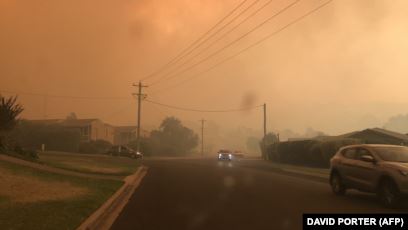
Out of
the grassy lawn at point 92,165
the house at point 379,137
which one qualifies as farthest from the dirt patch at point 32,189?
the house at point 379,137

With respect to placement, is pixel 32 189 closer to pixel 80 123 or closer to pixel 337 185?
pixel 337 185

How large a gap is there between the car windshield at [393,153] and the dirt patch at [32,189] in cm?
947

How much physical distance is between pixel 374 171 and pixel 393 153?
100 cm

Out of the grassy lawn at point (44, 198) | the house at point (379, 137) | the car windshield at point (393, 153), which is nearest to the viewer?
the grassy lawn at point (44, 198)

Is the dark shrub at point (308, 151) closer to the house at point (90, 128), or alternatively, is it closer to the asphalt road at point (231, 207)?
the asphalt road at point (231, 207)

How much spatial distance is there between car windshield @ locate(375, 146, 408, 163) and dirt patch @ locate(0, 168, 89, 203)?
9.47 metres

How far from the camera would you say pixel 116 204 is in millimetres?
16219

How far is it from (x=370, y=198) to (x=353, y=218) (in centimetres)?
620

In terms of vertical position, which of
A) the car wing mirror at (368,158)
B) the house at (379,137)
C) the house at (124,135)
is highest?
the house at (124,135)

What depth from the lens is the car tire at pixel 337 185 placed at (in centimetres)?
1805

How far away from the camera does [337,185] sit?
1831 cm

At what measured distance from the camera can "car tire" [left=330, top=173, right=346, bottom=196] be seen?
711 inches

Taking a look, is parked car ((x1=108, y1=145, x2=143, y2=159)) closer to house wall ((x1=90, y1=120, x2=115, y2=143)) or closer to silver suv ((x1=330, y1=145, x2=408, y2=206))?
house wall ((x1=90, y1=120, x2=115, y2=143))

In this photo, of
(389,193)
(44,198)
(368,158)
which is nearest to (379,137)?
(368,158)
